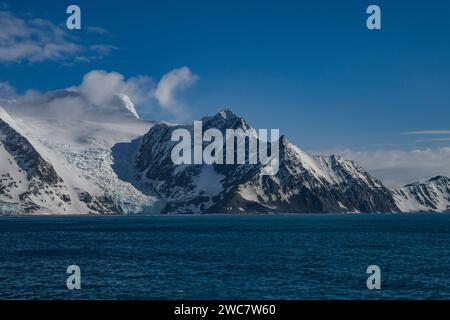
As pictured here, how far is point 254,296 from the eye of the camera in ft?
241
